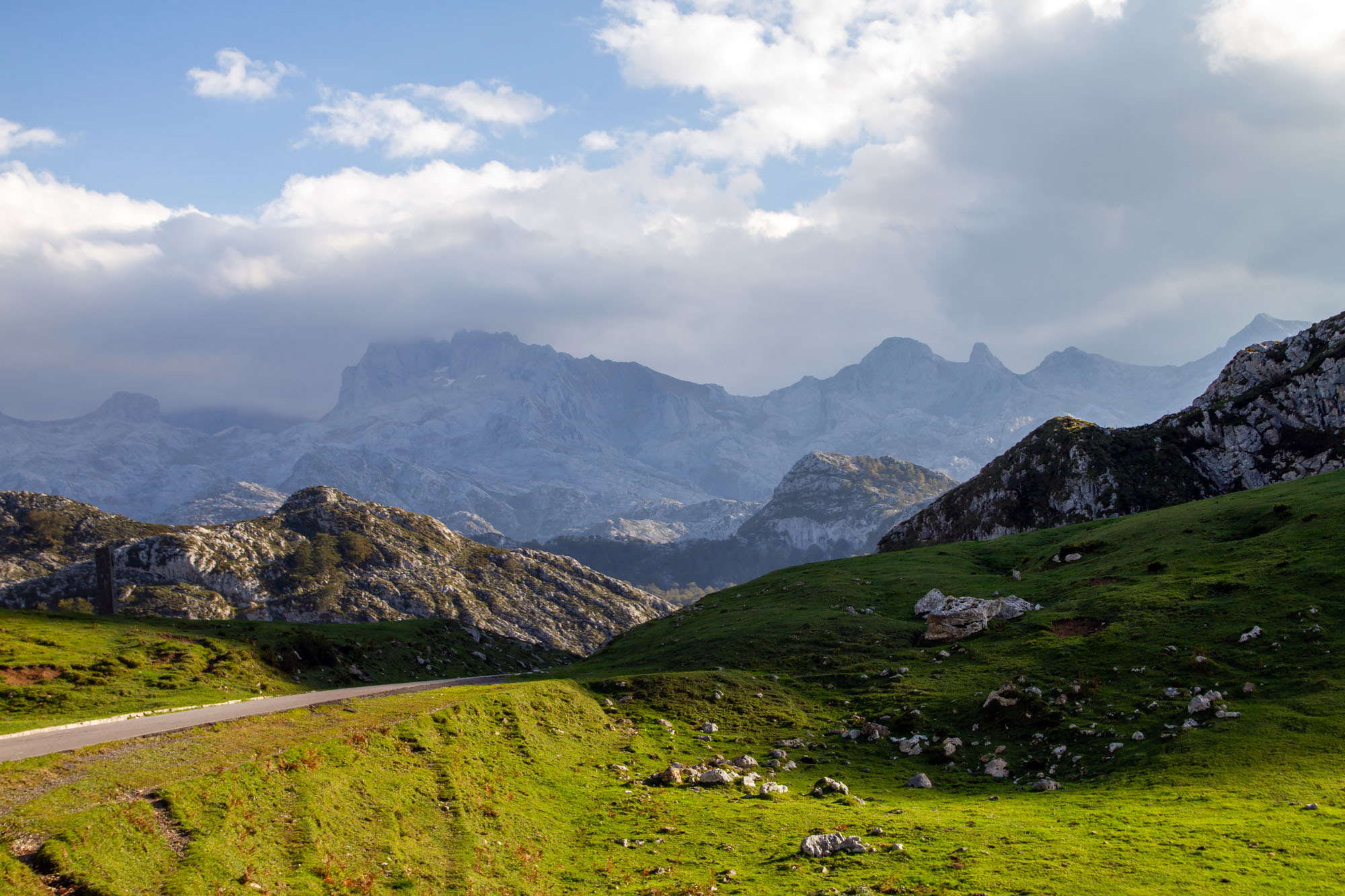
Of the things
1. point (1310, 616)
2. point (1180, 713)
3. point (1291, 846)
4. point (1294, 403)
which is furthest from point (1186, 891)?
point (1294, 403)

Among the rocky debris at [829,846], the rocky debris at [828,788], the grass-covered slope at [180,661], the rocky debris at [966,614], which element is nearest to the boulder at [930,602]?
the rocky debris at [966,614]

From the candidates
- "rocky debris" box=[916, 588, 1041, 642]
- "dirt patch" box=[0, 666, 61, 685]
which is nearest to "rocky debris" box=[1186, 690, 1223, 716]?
"rocky debris" box=[916, 588, 1041, 642]

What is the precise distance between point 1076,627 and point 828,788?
32572 millimetres

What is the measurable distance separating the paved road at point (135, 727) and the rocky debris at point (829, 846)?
29551mm

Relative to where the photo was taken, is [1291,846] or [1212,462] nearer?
[1291,846]

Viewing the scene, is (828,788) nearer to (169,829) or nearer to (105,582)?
(169,829)

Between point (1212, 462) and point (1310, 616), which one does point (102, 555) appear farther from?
point (1212, 462)

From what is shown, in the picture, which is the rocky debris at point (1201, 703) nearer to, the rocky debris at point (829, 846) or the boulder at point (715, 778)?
the rocky debris at point (829, 846)

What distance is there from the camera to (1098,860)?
1114 inches

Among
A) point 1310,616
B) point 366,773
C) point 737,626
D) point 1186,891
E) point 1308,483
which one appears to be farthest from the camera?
point 1308,483

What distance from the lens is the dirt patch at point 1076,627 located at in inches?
2399

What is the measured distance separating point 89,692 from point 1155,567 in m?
90.5

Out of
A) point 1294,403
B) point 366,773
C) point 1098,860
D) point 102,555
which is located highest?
point 1294,403

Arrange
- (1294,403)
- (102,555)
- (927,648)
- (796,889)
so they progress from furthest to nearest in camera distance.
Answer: (1294,403) < (102,555) < (927,648) < (796,889)
